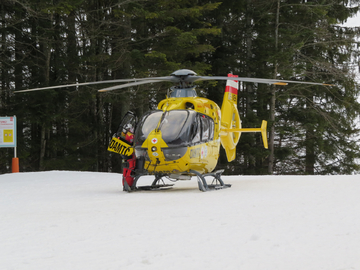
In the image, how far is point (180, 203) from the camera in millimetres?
7000

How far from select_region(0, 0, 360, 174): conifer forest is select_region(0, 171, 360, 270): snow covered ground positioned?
10.2 meters

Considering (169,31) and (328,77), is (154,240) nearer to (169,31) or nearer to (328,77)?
(169,31)

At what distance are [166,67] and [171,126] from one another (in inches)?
358

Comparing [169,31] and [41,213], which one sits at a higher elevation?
[169,31]

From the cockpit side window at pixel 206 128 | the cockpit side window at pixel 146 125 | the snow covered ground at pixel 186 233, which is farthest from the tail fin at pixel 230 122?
the snow covered ground at pixel 186 233

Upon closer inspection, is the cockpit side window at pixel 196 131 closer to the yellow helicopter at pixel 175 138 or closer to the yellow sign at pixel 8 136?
the yellow helicopter at pixel 175 138

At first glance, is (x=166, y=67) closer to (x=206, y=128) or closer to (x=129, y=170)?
(x=206, y=128)

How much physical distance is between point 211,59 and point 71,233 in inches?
785

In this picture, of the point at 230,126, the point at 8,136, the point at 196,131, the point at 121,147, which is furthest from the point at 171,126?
the point at 8,136

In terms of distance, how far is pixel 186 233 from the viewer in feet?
14.9

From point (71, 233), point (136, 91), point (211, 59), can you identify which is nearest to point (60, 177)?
point (136, 91)

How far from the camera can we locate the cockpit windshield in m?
8.93

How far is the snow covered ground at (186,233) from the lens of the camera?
141 inches

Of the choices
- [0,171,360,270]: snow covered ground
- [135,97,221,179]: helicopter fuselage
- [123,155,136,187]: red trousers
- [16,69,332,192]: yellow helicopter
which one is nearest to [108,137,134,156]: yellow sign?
[16,69,332,192]: yellow helicopter
